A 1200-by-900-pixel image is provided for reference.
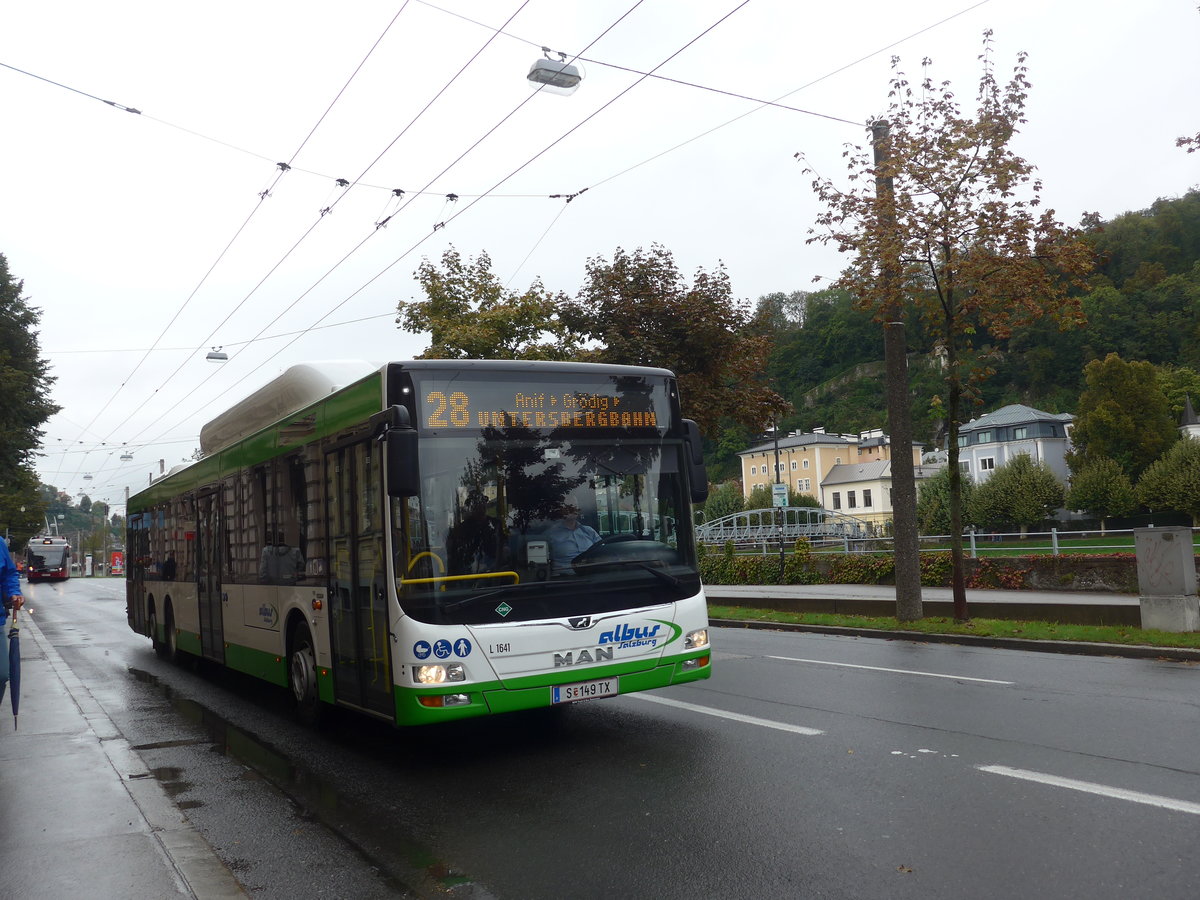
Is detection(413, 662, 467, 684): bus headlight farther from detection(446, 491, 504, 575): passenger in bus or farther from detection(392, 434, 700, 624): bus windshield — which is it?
detection(446, 491, 504, 575): passenger in bus

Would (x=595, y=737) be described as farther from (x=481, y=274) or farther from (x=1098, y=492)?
(x=1098, y=492)

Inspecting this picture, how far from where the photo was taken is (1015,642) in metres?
13.6

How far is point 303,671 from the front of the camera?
9.19 meters

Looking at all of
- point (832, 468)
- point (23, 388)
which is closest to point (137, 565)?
point (23, 388)

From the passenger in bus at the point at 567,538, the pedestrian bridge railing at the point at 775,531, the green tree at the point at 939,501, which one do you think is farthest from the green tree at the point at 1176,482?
the passenger in bus at the point at 567,538

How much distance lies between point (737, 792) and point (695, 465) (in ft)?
9.12

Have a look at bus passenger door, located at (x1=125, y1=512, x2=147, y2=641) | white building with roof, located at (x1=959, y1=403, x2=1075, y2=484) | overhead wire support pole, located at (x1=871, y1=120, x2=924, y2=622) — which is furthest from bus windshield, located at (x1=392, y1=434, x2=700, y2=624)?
white building with roof, located at (x1=959, y1=403, x2=1075, y2=484)

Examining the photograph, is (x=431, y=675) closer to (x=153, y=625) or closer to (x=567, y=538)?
(x=567, y=538)

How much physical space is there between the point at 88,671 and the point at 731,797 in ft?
38.9

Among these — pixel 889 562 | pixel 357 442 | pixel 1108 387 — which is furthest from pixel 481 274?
pixel 1108 387

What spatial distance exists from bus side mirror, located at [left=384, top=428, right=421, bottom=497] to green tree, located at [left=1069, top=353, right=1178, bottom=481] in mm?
88812

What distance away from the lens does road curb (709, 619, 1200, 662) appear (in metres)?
11.8

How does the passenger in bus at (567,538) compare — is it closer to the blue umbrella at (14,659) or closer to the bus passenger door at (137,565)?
the blue umbrella at (14,659)

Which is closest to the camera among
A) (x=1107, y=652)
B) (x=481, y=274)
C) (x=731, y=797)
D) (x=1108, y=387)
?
(x=731, y=797)
